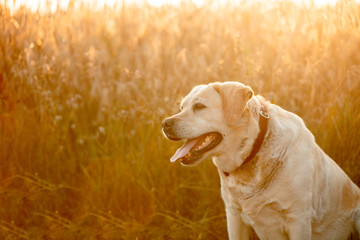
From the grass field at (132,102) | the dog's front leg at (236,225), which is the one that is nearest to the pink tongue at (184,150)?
the dog's front leg at (236,225)

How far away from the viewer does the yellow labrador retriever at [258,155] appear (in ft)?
9.79

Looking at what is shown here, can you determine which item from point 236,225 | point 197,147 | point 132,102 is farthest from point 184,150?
point 132,102

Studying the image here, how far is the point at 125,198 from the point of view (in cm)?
411

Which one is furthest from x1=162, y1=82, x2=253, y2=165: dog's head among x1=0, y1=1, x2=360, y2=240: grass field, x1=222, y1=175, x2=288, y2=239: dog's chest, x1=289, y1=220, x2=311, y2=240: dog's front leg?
x1=0, y1=1, x2=360, y2=240: grass field

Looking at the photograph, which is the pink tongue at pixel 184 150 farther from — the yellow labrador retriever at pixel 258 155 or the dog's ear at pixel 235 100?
the dog's ear at pixel 235 100

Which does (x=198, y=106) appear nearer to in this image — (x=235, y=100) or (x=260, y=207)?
(x=235, y=100)

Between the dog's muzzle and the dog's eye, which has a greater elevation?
the dog's eye

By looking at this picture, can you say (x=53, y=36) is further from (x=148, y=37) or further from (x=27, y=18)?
(x=148, y=37)

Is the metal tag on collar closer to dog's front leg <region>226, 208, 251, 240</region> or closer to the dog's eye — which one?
the dog's eye

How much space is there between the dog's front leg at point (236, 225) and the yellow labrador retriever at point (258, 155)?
0.30 ft

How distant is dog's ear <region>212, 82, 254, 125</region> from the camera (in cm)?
295

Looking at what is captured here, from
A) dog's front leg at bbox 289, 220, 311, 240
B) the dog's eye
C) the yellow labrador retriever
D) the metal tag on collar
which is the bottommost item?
dog's front leg at bbox 289, 220, 311, 240

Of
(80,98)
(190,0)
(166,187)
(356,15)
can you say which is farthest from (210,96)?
(190,0)

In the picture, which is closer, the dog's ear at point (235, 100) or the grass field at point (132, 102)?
the dog's ear at point (235, 100)
